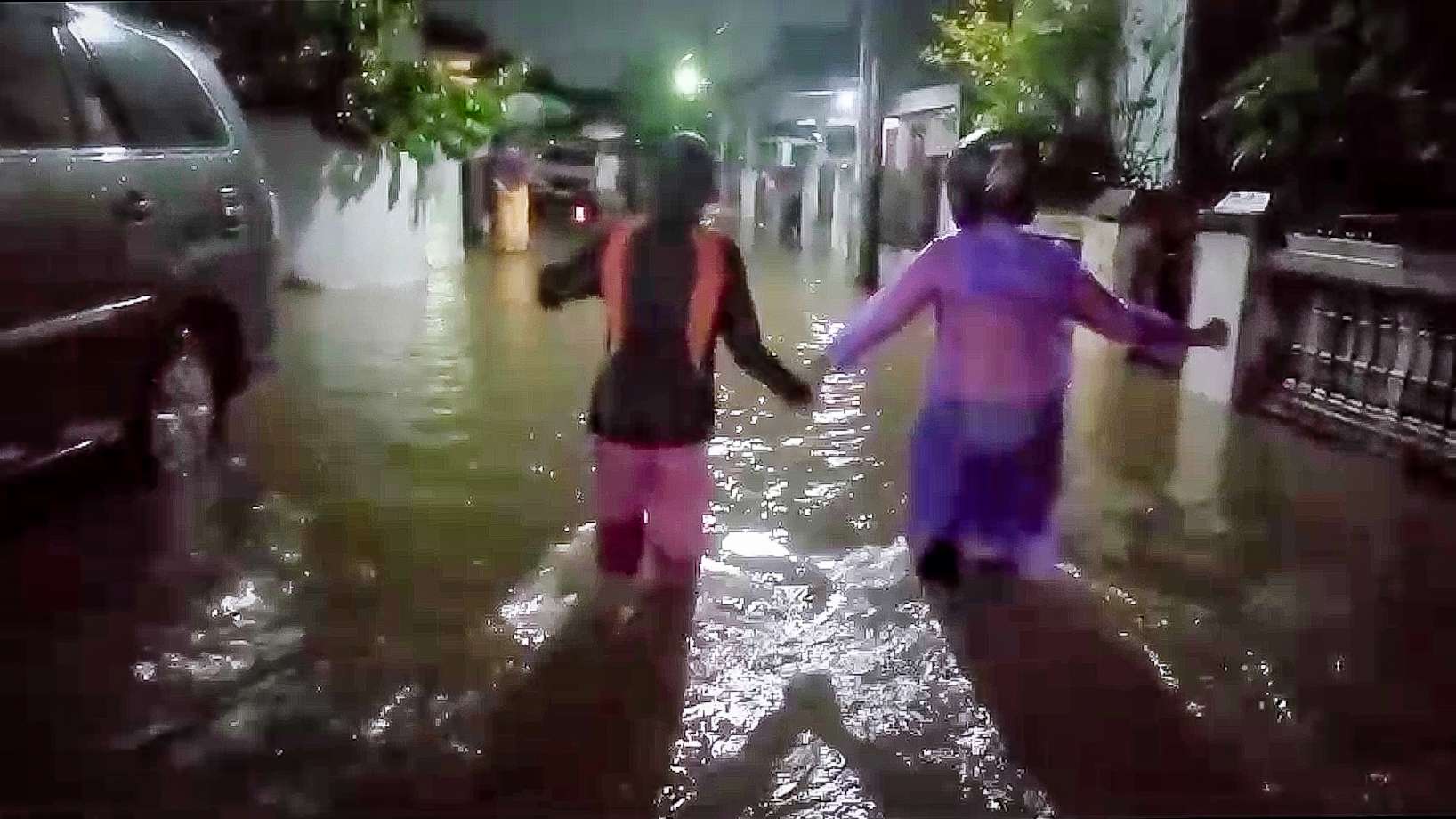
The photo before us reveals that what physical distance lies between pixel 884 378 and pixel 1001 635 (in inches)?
138

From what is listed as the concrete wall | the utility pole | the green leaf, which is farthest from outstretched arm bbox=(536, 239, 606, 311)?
the utility pole

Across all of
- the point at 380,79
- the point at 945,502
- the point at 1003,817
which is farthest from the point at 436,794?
the point at 380,79

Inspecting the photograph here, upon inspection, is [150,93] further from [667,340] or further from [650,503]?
[650,503]

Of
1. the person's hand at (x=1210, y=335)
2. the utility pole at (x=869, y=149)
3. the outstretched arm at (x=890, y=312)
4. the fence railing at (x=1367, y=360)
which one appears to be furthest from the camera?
the utility pole at (x=869, y=149)

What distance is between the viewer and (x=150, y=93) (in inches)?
163

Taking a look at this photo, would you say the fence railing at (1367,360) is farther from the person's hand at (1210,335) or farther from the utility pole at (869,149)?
the utility pole at (869,149)

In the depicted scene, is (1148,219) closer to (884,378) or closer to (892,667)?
(884,378)

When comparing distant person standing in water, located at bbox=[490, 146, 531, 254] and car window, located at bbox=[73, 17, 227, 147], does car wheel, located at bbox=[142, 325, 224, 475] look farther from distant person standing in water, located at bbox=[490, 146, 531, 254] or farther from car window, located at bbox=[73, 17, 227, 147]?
distant person standing in water, located at bbox=[490, 146, 531, 254]

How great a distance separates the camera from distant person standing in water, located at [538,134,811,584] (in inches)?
133

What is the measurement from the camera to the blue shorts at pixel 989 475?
362 cm

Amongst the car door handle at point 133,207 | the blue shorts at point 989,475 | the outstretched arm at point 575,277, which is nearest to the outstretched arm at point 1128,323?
the blue shorts at point 989,475

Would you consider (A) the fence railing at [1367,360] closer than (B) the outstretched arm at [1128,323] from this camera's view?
No

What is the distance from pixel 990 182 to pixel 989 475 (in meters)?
0.77

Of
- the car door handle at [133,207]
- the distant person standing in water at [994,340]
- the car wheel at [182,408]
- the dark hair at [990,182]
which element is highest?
the dark hair at [990,182]
